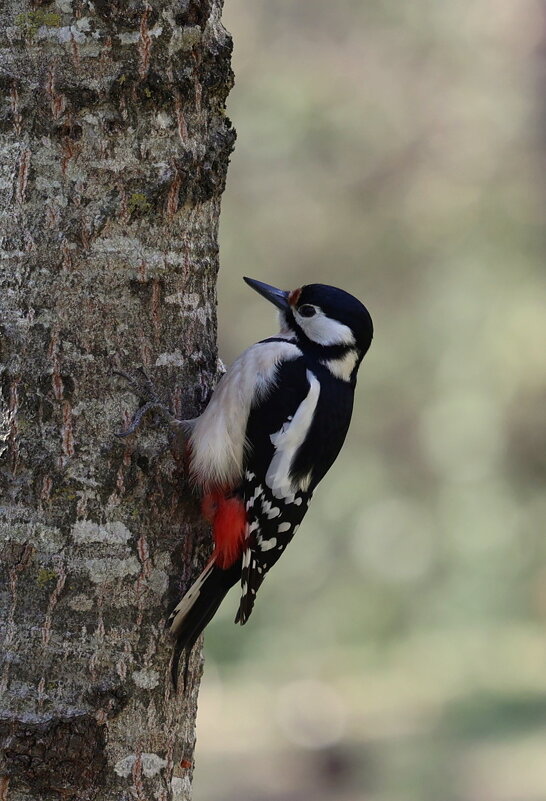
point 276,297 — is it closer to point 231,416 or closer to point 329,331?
point 329,331

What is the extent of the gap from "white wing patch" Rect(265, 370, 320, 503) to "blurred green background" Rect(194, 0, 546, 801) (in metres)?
Result: 3.88

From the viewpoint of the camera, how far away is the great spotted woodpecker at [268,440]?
2.31m

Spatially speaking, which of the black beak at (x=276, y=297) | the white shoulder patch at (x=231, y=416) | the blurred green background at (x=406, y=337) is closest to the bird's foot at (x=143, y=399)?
the white shoulder patch at (x=231, y=416)

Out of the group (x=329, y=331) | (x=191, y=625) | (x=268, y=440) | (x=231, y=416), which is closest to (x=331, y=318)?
(x=329, y=331)

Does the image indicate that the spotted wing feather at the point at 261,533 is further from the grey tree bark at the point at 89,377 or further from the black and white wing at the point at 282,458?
the grey tree bark at the point at 89,377

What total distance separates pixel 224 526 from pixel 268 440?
0.30 metres

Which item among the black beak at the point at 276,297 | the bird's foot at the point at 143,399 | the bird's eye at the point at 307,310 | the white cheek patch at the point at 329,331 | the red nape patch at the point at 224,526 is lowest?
the red nape patch at the point at 224,526

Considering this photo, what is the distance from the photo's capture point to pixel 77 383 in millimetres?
2096

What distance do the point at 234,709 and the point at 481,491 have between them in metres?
1.95

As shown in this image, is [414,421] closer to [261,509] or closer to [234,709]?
[234,709]

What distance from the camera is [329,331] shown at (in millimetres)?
2867

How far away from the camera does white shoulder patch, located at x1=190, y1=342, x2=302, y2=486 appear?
2.32 m

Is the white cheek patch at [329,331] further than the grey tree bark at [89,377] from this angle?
Yes

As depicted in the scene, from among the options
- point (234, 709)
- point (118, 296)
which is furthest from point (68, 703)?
point (234, 709)
